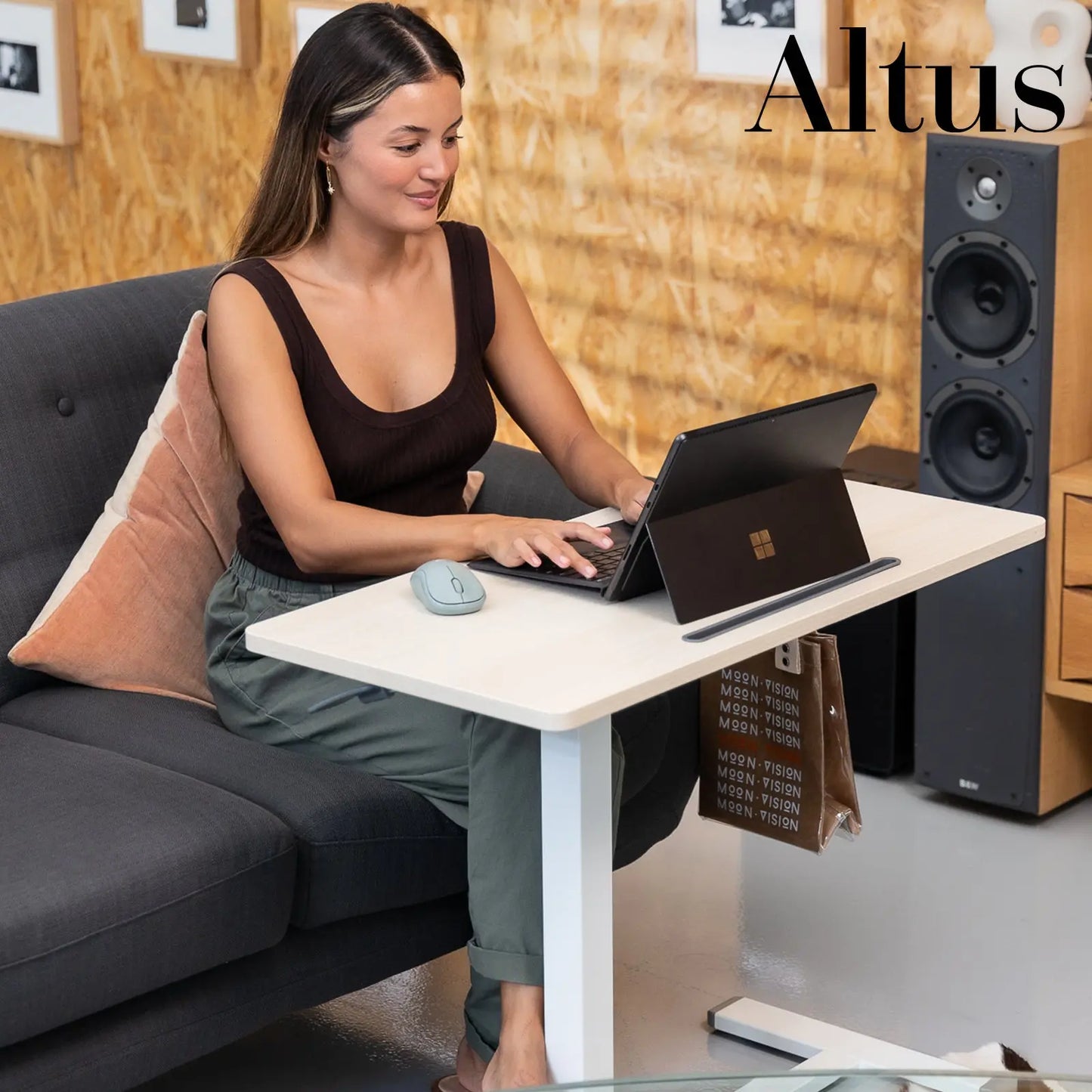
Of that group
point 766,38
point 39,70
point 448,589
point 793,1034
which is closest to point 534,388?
point 448,589

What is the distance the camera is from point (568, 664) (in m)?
1.79

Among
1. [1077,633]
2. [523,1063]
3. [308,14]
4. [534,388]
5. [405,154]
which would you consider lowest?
[523,1063]

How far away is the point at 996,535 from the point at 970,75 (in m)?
1.37

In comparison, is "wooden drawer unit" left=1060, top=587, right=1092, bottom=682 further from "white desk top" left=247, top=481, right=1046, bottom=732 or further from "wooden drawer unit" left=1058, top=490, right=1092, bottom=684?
"white desk top" left=247, top=481, right=1046, bottom=732

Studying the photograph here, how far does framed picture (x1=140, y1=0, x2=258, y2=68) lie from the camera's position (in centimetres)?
436

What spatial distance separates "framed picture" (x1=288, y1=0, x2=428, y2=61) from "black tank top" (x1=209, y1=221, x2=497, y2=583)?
1793 mm

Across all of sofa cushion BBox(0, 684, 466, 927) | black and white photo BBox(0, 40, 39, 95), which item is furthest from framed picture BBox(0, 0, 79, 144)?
sofa cushion BBox(0, 684, 466, 927)

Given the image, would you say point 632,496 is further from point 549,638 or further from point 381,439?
point 549,638

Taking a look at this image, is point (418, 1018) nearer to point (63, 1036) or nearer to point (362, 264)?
point (63, 1036)

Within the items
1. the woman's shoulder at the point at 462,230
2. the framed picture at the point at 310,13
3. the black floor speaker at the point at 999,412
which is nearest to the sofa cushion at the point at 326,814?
the woman's shoulder at the point at 462,230

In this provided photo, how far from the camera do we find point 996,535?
2.13 metres

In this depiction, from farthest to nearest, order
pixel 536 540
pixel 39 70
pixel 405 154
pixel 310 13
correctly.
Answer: pixel 39 70 → pixel 310 13 → pixel 405 154 → pixel 536 540

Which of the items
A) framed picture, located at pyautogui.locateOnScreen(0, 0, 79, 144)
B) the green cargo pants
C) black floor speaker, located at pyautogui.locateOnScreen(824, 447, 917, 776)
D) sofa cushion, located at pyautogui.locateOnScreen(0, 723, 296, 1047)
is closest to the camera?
sofa cushion, located at pyautogui.locateOnScreen(0, 723, 296, 1047)

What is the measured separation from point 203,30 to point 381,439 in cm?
247
